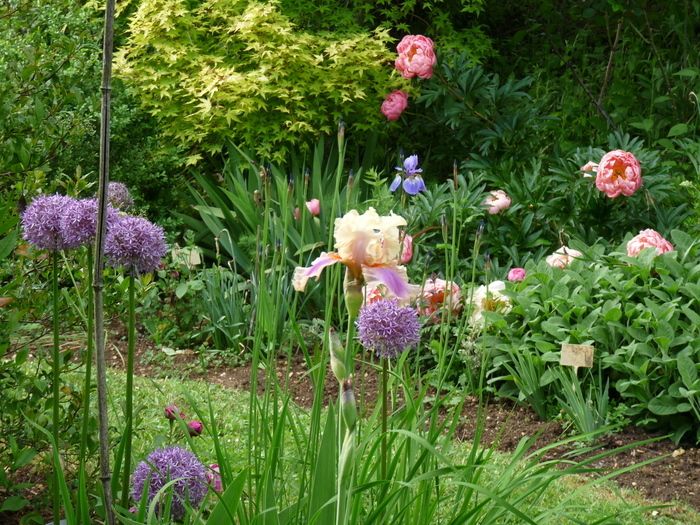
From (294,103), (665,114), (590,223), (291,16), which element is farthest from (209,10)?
(665,114)

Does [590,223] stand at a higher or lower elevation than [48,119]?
lower

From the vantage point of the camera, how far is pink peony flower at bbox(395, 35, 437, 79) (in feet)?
19.4

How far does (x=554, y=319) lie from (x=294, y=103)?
2746mm

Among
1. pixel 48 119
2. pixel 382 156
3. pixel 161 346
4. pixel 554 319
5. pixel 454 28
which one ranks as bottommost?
pixel 161 346

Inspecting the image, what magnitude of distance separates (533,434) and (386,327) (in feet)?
7.03

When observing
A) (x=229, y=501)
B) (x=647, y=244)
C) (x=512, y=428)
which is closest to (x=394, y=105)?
(x=647, y=244)

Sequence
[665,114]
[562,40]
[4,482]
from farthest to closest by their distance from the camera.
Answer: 1. [562,40]
2. [665,114]
3. [4,482]

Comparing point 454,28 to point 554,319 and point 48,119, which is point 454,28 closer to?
point 554,319

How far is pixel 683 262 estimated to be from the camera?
168 inches

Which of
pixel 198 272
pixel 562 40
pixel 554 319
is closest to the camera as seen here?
pixel 554 319

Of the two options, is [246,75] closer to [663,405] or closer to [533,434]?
[533,434]

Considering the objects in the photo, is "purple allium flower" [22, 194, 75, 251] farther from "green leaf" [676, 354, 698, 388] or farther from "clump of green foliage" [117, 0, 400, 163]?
"clump of green foliage" [117, 0, 400, 163]

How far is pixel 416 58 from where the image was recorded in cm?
593

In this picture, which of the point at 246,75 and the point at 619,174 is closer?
the point at 619,174
